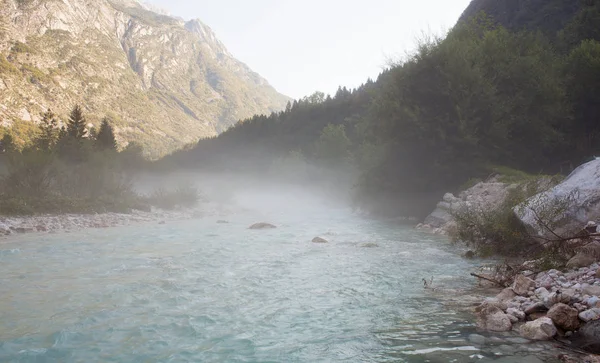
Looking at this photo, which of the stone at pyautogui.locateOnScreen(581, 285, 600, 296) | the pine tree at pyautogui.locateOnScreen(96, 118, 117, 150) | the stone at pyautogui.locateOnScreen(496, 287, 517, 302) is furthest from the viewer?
the pine tree at pyautogui.locateOnScreen(96, 118, 117, 150)

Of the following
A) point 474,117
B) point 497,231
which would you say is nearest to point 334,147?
point 474,117

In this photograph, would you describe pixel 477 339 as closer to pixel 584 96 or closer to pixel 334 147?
pixel 584 96

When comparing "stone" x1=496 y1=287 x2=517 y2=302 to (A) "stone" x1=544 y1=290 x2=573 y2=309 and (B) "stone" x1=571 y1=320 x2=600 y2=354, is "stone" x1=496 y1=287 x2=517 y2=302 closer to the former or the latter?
(A) "stone" x1=544 y1=290 x2=573 y2=309

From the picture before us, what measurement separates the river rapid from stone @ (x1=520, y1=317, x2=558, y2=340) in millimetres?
204

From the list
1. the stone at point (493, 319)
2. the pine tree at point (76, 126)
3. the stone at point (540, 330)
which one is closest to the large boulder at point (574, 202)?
the stone at point (493, 319)

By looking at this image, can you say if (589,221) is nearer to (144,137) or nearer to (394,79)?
(394,79)

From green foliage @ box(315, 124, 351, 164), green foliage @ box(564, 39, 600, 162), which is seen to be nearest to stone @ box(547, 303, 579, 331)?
green foliage @ box(564, 39, 600, 162)

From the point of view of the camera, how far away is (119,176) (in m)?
40.0

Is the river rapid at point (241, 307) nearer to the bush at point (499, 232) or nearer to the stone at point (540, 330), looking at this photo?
the stone at point (540, 330)

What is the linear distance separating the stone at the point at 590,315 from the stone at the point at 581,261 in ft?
9.33

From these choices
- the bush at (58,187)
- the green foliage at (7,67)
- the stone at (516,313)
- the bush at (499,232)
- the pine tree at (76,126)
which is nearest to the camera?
the stone at (516,313)

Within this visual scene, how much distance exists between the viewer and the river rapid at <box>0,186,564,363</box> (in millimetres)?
5738

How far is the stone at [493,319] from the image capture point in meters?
6.16

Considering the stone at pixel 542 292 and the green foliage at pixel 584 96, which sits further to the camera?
the green foliage at pixel 584 96
